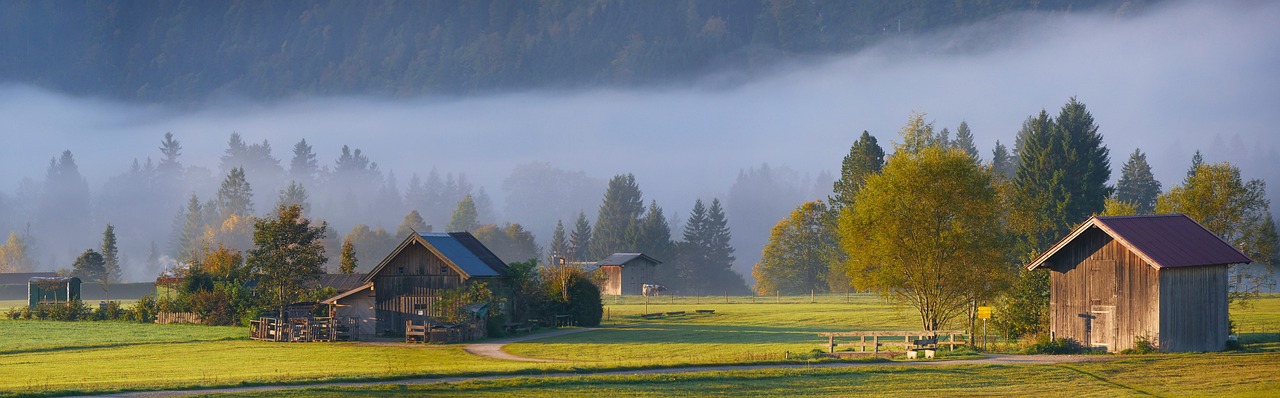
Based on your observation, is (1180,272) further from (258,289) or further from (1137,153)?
(1137,153)

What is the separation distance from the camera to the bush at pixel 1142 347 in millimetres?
49066

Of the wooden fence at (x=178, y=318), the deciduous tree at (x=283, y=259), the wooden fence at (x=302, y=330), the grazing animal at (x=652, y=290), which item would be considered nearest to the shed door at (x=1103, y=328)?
the wooden fence at (x=302, y=330)

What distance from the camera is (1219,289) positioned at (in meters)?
50.9

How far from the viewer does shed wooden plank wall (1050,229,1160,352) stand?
1950 inches

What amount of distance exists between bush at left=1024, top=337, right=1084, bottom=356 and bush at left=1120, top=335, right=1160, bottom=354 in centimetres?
233

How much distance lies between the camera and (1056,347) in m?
51.5

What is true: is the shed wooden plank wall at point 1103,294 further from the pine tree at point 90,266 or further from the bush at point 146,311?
the pine tree at point 90,266

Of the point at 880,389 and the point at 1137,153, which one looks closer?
the point at 880,389

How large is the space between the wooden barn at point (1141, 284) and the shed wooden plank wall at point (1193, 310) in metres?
0.04

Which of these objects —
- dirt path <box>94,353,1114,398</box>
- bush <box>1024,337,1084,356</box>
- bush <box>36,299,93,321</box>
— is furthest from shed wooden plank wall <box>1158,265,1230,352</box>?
bush <box>36,299,93,321</box>

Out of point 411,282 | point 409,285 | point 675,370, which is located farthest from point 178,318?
point 675,370

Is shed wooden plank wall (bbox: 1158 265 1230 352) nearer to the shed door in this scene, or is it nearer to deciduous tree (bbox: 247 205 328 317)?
the shed door

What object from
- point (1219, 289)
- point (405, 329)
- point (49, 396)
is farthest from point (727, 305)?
point (49, 396)

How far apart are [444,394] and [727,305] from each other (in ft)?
225
